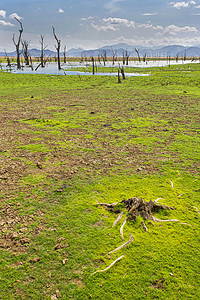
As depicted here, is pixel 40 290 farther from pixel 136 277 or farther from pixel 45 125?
pixel 45 125

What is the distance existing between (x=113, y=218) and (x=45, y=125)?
8714mm

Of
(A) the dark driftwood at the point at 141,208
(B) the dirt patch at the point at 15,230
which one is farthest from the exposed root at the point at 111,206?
(B) the dirt patch at the point at 15,230

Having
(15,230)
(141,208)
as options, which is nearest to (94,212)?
(141,208)

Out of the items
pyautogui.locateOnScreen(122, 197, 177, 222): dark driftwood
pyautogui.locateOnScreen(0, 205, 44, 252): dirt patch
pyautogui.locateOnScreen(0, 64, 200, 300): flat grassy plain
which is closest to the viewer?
pyautogui.locateOnScreen(0, 64, 200, 300): flat grassy plain

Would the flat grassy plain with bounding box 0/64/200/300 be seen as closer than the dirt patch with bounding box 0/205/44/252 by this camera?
Yes

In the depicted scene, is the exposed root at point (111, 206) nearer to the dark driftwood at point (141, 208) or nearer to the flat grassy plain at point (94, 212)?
the flat grassy plain at point (94, 212)

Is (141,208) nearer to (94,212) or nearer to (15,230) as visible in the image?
(94,212)

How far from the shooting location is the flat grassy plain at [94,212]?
3512 mm

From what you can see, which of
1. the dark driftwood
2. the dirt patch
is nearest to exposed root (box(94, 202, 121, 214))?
the dark driftwood

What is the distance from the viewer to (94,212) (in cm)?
516

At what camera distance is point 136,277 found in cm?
356

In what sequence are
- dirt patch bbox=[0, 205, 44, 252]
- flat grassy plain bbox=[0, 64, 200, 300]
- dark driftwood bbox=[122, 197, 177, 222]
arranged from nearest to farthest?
flat grassy plain bbox=[0, 64, 200, 300] < dirt patch bbox=[0, 205, 44, 252] < dark driftwood bbox=[122, 197, 177, 222]

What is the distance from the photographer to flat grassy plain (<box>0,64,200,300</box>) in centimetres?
351

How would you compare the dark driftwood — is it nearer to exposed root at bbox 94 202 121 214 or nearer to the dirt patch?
exposed root at bbox 94 202 121 214
